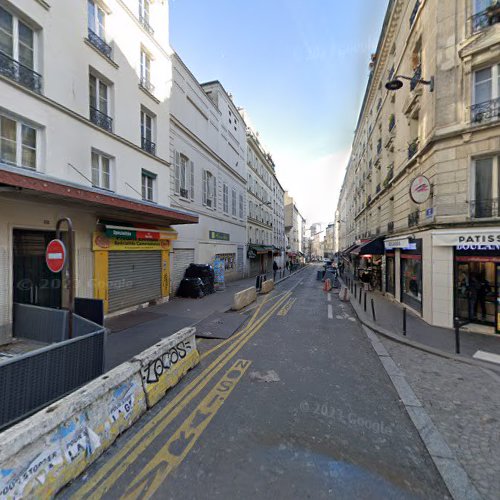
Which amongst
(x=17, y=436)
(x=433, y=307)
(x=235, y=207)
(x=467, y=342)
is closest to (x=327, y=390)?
(x=17, y=436)

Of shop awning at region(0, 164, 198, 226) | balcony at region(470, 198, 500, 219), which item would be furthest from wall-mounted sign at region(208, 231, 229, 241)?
balcony at region(470, 198, 500, 219)

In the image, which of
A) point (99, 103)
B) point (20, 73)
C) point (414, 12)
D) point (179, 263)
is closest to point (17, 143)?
point (20, 73)

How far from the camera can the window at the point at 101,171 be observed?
960 centimetres

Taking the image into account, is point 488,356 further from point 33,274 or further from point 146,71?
point 146,71

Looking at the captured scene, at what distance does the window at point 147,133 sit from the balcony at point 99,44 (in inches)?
98.8

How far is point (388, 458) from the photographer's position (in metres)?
3.00

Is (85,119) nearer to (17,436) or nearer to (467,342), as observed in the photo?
(17,436)

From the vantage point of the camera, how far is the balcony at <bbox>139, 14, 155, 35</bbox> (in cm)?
1183

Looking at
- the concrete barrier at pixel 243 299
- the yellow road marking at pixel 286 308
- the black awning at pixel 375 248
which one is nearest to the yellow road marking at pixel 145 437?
Result: the yellow road marking at pixel 286 308

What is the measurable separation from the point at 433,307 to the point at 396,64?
1299 cm

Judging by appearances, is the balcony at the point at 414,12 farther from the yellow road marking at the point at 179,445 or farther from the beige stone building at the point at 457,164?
the yellow road marking at the point at 179,445

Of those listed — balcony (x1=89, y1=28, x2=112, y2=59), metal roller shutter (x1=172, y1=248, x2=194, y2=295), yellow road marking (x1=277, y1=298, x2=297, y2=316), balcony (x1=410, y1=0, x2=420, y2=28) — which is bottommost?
yellow road marking (x1=277, y1=298, x2=297, y2=316)

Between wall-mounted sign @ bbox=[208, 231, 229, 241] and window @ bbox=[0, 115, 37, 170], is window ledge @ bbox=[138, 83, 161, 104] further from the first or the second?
wall-mounted sign @ bbox=[208, 231, 229, 241]

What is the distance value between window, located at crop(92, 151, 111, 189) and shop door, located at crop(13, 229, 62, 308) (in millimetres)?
2718
